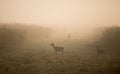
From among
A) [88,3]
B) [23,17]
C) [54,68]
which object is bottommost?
[54,68]

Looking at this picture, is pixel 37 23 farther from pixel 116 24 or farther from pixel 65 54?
pixel 116 24

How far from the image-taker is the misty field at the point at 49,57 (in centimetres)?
409

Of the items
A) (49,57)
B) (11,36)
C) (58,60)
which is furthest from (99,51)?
(11,36)

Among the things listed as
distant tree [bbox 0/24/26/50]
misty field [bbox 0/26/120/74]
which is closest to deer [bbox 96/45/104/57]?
misty field [bbox 0/26/120/74]

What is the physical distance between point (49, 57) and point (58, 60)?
169 millimetres

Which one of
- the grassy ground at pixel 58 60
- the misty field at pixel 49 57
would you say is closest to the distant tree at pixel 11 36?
the misty field at pixel 49 57

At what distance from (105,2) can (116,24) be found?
0.47m

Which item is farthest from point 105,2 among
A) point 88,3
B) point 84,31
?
point 84,31

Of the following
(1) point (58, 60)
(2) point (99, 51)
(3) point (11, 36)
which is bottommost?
(1) point (58, 60)

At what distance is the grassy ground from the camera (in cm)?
408

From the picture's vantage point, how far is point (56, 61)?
413cm

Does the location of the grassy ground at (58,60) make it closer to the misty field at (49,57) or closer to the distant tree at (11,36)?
the misty field at (49,57)

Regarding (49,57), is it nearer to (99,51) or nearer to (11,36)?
(11,36)

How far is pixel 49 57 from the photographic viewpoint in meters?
4.16
